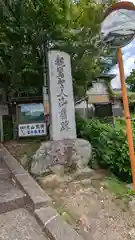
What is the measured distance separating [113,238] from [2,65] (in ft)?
17.7

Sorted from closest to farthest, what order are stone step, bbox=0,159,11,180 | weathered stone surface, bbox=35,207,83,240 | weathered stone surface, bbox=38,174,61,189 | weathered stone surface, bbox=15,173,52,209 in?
weathered stone surface, bbox=35,207,83,240 < weathered stone surface, bbox=15,173,52,209 < weathered stone surface, bbox=38,174,61,189 < stone step, bbox=0,159,11,180

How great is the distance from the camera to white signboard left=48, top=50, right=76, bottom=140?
4742mm

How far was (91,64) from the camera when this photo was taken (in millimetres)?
6590

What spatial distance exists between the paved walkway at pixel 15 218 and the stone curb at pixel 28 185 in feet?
0.33

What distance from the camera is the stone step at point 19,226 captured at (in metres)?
2.55

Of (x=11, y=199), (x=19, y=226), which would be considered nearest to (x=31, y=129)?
(x=11, y=199)

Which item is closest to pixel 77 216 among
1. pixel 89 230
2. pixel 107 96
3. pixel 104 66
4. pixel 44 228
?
pixel 89 230

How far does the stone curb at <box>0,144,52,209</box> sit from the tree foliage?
2.61m

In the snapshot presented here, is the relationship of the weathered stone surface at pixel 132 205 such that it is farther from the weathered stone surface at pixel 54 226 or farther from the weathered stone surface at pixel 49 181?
the weathered stone surface at pixel 49 181

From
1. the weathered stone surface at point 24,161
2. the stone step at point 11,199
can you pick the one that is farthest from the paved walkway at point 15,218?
the weathered stone surface at point 24,161

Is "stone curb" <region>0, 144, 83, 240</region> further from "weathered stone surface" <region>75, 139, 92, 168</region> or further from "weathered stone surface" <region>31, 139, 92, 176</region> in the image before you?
"weathered stone surface" <region>75, 139, 92, 168</region>

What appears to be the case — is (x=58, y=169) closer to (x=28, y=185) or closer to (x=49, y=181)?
(x=49, y=181)

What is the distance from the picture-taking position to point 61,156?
4230mm

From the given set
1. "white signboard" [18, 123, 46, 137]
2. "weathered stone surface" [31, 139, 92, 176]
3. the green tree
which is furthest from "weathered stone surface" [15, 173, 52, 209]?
the green tree
